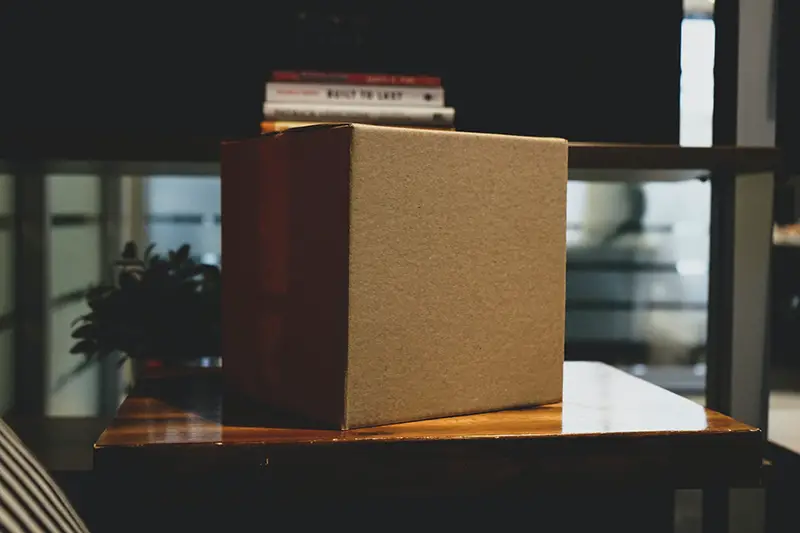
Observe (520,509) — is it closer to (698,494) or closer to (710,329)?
(698,494)

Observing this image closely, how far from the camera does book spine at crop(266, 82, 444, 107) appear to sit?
4.05ft

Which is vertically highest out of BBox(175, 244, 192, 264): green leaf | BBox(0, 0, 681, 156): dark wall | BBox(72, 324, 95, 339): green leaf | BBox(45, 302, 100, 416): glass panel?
BBox(0, 0, 681, 156): dark wall

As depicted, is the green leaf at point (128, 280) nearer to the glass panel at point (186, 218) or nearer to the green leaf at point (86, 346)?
the green leaf at point (86, 346)

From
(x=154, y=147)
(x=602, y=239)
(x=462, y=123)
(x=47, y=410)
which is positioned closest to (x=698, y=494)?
(x=462, y=123)

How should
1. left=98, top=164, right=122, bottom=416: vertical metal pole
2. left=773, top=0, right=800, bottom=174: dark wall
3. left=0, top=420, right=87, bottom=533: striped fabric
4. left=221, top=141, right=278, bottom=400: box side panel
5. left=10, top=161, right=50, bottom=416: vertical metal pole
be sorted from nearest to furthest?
left=0, top=420, right=87, bottom=533: striped fabric
left=221, top=141, right=278, bottom=400: box side panel
left=773, top=0, right=800, bottom=174: dark wall
left=10, top=161, right=50, bottom=416: vertical metal pole
left=98, top=164, right=122, bottom=416: vertical metal pole

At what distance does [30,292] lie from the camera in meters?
1.93

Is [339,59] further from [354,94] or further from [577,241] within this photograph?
[577,241]

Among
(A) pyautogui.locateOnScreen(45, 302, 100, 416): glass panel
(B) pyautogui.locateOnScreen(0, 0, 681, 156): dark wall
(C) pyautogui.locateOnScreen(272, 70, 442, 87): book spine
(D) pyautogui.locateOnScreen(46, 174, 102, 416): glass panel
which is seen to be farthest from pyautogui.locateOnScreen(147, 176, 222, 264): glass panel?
(C) pyautogui.locateOnScreen(272, 70, 442, 87): book spine

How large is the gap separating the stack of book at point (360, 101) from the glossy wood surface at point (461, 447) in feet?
1.79

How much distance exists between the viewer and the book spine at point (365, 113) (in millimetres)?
1224

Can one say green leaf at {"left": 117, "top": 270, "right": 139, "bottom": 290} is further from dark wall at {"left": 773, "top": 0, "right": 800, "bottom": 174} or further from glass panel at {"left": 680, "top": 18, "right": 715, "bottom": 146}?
dark wall at {"left": 773, "top": 0, "right": 800, "bottom": 174}

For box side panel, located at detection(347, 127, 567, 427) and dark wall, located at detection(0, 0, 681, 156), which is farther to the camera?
dark wall, located at detection(0, 0, 681, 156)

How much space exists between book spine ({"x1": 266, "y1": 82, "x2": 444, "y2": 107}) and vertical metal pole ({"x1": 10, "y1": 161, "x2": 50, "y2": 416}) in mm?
859

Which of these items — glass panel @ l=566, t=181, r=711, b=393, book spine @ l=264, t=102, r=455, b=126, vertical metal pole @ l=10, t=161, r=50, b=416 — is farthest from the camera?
glass panel @ l=566, t=181, r=711, b=393
